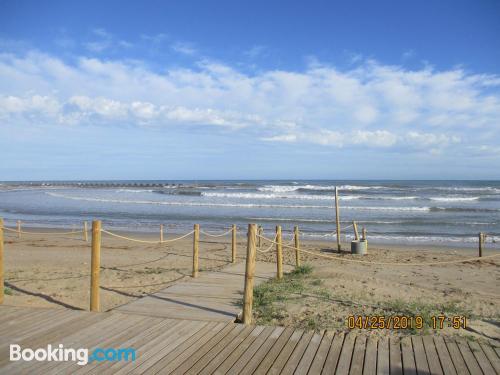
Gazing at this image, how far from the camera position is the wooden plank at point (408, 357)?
3.76m

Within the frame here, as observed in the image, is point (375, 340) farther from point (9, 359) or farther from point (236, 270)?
point (236, 270)

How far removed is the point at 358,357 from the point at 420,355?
0.66m

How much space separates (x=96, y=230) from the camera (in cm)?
564

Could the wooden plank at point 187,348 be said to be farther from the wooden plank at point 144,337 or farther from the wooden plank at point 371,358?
the wooden plank at point 371,358

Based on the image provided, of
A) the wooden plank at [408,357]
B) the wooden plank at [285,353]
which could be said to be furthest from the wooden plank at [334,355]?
the wooden plank at [408,357]

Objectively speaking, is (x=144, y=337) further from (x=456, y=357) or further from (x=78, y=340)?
(x=456, y=357)

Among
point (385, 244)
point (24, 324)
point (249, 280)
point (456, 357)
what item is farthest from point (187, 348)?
point (385, 244)

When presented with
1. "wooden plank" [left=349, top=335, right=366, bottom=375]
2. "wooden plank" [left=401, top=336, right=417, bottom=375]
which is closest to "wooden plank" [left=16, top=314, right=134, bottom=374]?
"wooden plank" [left=349, top=335, right=366, bottom=375]

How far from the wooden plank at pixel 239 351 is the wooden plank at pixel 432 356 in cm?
183

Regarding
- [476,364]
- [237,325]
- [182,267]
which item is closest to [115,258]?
[182,267]

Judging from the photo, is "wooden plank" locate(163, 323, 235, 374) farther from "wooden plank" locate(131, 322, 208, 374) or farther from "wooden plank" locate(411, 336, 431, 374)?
"wooden plank" locate(411, 336, 431, 374)

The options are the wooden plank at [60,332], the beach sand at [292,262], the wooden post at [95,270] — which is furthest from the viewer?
the beach sand at [292,262]

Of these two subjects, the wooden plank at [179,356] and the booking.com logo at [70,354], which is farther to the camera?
the booking.com logo at [70,354]
